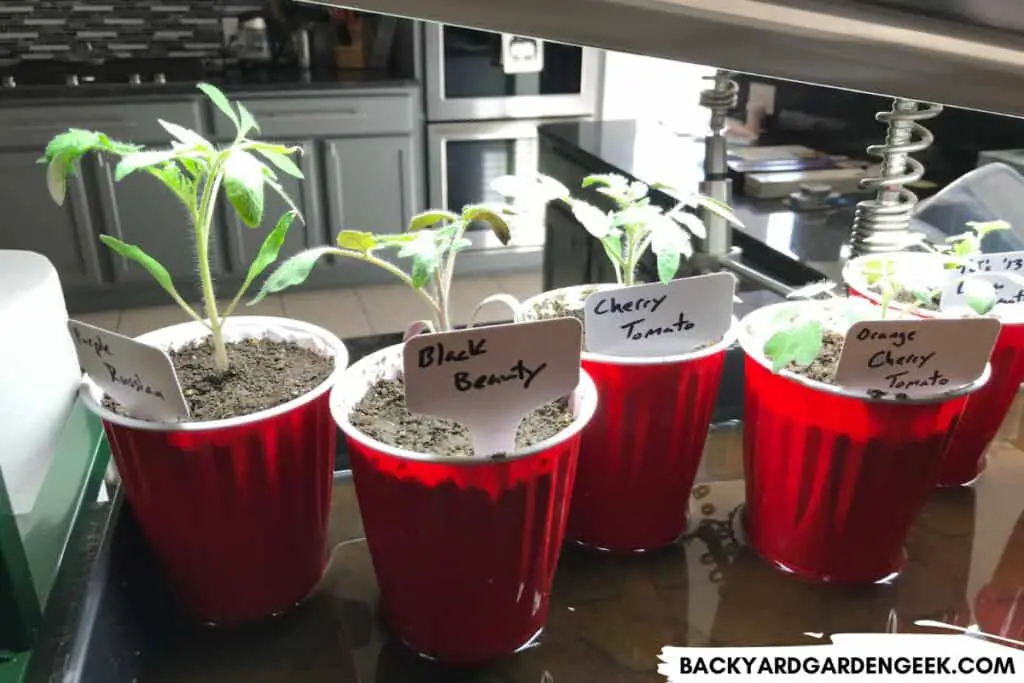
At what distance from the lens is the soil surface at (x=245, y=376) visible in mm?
638

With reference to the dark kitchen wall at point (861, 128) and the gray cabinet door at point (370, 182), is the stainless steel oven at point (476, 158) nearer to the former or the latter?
the gray cabinet door at point (370, 182)

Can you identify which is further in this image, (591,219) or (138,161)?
(591,219)

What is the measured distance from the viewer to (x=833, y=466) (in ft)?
2.22

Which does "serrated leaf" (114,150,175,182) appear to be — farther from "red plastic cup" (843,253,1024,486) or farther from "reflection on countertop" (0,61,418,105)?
"reflection on countertop" (0,61,418,105)

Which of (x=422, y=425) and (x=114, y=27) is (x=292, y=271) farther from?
(x=114, y=27)

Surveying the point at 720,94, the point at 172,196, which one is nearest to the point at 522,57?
the point at 172,196

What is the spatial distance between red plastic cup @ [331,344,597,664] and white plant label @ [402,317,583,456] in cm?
3

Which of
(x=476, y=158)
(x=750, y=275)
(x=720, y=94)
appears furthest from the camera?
(x=476, y=158)

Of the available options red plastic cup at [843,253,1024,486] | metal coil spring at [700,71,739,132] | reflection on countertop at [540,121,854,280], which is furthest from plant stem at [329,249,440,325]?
metal coil spring at [700,71,739,132]

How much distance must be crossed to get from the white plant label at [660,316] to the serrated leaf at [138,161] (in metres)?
0.33

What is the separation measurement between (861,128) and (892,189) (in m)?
1.14

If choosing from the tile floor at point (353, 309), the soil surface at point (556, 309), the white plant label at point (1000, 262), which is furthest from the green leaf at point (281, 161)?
the tile floor at point (353, 309)

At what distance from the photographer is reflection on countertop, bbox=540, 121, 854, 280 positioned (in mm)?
1262

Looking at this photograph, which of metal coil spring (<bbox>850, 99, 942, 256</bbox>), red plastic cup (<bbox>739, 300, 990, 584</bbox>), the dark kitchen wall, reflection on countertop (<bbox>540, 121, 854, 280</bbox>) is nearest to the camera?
red plastic cup (<bbox>739, 300, 990, 584</bbox>)
